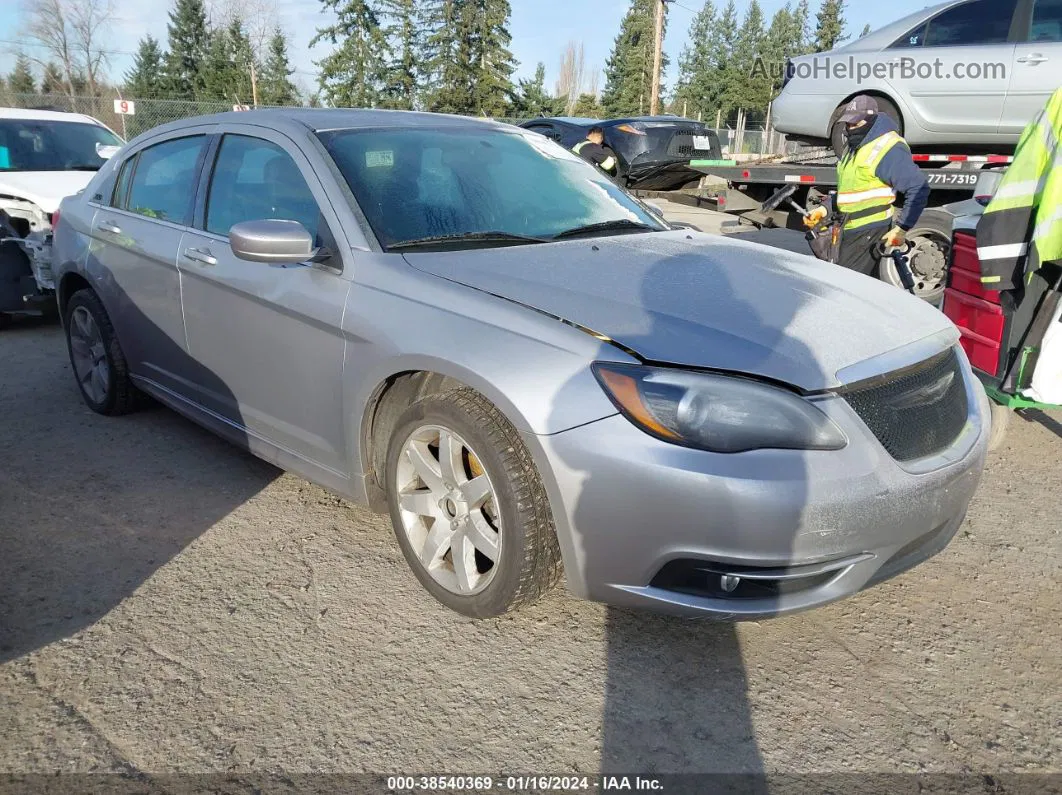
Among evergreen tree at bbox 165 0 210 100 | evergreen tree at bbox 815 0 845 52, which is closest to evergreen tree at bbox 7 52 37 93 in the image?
evergreen tree at bbox 165 0 210 100

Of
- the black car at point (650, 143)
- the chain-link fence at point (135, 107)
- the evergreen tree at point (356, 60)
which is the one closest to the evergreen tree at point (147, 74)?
the evergreen tree at point (356, 60)

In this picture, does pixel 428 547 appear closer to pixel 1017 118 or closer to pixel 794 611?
pixel 794 611

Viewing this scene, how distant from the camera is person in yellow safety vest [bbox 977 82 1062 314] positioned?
361cm

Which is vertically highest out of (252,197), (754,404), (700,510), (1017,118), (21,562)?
(1017,118)

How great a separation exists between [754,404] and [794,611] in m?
0.61

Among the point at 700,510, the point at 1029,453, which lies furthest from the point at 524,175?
the point at 1029,453

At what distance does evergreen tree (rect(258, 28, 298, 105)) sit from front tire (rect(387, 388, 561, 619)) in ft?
166

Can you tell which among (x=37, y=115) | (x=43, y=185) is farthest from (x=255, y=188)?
(x=37, y=115)

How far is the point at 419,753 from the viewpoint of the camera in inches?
85.8

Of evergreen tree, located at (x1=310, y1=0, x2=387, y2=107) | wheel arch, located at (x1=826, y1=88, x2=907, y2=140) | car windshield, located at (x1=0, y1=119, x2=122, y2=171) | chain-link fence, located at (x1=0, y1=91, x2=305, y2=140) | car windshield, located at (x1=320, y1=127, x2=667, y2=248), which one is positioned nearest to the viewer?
car windshield, located at (x1=320, y1=127, x2=667, y2=248)

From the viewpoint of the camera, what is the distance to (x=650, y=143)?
12.4 metres

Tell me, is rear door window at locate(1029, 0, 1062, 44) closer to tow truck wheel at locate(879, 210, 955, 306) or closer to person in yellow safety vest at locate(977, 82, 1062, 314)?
tow truck wheel at locate(879, 210, 955, 306)

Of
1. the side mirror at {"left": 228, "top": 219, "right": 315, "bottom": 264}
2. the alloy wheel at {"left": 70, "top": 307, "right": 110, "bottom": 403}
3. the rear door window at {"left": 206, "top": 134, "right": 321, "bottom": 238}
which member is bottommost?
the alloy wheel at {"left": 70, "top": 307, "right": 110, "bottom": 403}
